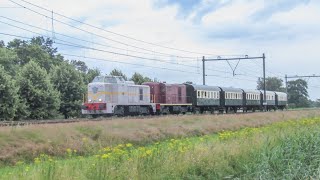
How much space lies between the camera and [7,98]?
3506cm

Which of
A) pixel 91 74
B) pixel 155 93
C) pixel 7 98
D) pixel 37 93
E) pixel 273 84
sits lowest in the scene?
pixel 7 98

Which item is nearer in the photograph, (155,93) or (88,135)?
(88,135)

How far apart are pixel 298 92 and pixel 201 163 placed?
395 feet

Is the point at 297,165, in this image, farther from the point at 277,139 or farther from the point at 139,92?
the point at 139,92

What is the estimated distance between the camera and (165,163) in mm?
11266

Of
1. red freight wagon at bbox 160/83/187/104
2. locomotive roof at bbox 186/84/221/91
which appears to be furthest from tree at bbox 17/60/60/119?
locomotive roof at bbox 186/84/221/91

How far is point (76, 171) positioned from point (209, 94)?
4638 centimetres

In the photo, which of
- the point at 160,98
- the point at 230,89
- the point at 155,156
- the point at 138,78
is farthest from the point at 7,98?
the point at 230,89

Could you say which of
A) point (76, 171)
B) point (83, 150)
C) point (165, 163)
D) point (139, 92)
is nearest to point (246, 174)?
point (165, 163)

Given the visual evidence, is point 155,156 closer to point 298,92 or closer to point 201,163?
point 201,163

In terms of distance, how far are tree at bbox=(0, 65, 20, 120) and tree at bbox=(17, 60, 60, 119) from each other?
3030 mm

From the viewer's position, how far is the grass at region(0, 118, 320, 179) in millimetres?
10023

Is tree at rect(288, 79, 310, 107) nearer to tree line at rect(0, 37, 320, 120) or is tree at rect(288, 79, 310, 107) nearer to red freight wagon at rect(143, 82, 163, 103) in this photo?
tree line at rect(0, 37, 320, 120)

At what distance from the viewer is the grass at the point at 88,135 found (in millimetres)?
17922
